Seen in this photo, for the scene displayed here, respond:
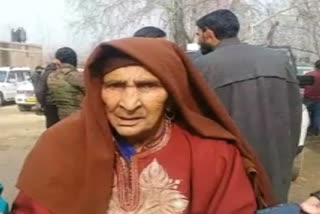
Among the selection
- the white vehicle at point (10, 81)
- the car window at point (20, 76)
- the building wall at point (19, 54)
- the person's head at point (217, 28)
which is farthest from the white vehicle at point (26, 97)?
the building wall at point (19, 54)

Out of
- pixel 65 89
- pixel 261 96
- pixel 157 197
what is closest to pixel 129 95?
pixel 157 197

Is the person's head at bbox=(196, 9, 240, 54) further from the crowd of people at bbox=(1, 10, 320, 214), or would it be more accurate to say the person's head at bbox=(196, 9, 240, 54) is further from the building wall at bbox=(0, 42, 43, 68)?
the building wall at bbox=(0, 42, 43, 68)

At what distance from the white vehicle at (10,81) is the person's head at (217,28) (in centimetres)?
2282

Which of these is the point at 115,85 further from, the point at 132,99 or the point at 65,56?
the point at 65,56

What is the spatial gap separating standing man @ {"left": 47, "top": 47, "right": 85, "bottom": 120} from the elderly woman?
5.17 m

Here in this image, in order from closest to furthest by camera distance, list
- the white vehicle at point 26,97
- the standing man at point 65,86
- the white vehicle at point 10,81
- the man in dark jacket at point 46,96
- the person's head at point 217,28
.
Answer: the person's head at point 217,28, the standing man at point 65,86, the man in dark jacket at point 46,96, the white vehicle at point 26,97, the white vehicle at point 10,81

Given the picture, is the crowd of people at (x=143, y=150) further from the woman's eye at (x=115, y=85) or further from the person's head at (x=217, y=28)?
the person's head at (x=217, y=28)

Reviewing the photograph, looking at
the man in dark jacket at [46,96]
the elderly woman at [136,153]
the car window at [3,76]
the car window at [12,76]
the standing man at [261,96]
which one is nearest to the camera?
the elderly woman at [136,153]

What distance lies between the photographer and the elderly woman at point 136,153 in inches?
75.0

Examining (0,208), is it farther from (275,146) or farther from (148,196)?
(275,146)

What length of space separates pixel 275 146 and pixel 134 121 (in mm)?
1910

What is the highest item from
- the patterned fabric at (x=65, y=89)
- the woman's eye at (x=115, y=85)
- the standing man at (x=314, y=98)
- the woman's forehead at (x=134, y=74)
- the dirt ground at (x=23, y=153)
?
the woman's forehead at (x=134, y=74)

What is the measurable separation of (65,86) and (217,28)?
3.57m

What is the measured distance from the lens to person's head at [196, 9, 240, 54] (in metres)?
3.84
